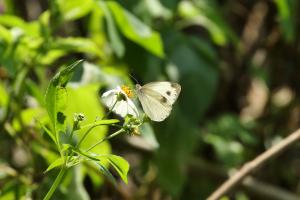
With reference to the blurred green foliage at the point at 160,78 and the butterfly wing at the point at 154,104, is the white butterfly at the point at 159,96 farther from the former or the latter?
the blurred green foliage at the point at 160,78

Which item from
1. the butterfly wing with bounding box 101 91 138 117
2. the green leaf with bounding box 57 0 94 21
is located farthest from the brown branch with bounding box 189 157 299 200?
the butterfly wing with bounding box 101 91 138 117

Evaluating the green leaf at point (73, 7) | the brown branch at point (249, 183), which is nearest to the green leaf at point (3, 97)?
the green leaf at point (73, 7)

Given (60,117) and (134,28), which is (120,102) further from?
(134,28)

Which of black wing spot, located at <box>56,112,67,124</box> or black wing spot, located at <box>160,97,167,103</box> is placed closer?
black wing spot, located at <box>56,112,67,124</box>

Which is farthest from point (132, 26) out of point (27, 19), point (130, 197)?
point (27, 19)

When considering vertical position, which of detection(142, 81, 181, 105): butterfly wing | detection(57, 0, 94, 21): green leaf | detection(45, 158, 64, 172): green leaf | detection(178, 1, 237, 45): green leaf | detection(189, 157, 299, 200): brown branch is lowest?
detection(45, 158, 64, 172): green leaf

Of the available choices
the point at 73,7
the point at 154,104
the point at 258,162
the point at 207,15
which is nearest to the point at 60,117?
the point at 154,104

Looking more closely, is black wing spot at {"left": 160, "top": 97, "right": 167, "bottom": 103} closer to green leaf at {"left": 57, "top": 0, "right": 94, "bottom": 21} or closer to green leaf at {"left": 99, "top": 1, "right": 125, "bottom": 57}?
green leaf at {"left": 99, "top": 1, "right": 125, "bottom": 57}
